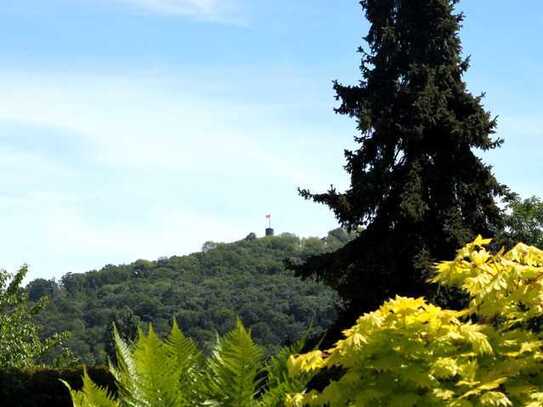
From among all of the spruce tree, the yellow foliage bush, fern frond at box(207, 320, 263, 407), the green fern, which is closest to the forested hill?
the spruce tree

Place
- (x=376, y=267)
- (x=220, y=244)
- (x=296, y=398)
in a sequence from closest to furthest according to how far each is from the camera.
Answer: (x=296, y=398)
(x=376, y=267)
(x=220, y=244)

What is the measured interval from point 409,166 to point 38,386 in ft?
34.7

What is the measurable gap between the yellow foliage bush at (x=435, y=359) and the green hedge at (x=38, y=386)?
498 inches

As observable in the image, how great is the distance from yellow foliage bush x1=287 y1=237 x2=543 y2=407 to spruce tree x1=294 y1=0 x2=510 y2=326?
1450 cm

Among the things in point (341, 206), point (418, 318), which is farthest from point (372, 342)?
point (341, 206)

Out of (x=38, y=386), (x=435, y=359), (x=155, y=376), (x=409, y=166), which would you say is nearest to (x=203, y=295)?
(x=409, y=166)

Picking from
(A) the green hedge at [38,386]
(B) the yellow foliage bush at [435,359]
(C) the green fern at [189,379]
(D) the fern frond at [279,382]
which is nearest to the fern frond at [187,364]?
(C) the green fern at [189,379]

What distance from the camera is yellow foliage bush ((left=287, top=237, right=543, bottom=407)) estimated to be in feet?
18.9

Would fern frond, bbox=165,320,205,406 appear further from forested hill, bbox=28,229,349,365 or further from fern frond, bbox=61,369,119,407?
forested hill, bbox=28,229,349,365

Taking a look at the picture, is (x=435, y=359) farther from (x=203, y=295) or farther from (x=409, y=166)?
(x=203, y=295)

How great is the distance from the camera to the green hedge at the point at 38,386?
18203mm

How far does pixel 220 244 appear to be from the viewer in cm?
11938

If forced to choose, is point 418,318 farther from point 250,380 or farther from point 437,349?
point 250,380

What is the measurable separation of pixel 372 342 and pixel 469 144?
59.5 feet
